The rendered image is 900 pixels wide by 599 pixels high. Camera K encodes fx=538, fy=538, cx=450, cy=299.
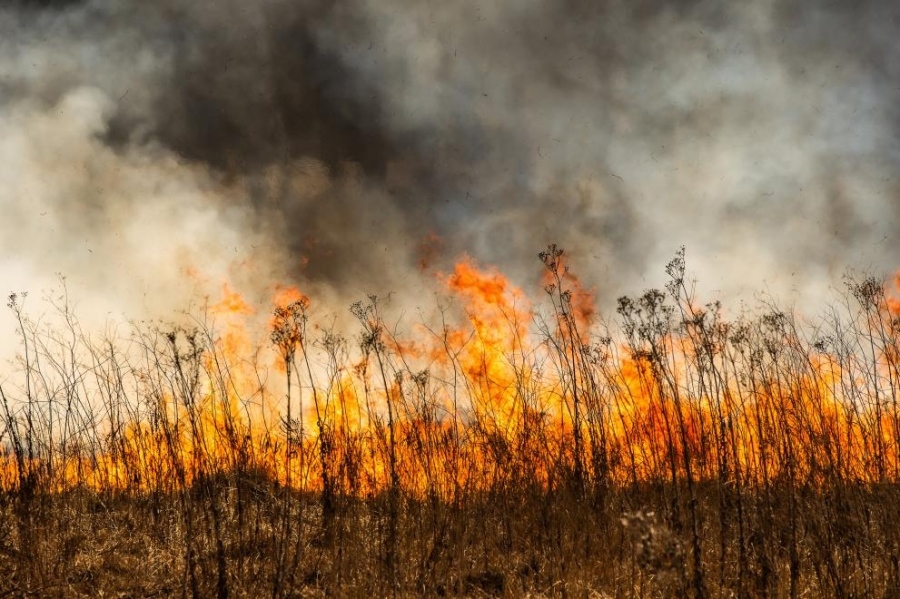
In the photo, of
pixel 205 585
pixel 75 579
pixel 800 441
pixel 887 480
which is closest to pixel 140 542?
pixel 75 579

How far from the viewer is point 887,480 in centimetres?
553

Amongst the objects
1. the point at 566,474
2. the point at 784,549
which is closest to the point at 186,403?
the point at 566,474

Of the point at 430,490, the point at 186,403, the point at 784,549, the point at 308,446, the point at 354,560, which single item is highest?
the point at 186,403

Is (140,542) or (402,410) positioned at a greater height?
(402,410)

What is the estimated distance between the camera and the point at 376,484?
6359mm

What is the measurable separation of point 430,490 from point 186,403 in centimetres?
283

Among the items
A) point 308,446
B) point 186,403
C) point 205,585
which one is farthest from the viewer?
point 308,446

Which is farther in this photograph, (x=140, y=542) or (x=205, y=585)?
(x=140, y=542)

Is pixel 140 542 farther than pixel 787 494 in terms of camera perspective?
Yes

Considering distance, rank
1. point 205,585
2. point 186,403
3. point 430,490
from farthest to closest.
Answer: point 430,490
point 186,403
point 205,585

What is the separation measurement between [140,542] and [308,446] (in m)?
2.29

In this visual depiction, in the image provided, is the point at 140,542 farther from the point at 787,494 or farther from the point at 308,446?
the point at 787,494

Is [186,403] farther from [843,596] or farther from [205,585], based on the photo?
[843,596]

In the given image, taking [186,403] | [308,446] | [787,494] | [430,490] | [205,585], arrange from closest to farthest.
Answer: [205,585]
[186,403]
[787,494]
[308,446]
[430,490]
